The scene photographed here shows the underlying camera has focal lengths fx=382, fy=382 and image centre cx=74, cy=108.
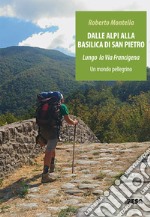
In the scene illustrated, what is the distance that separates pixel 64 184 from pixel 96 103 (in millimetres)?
72845

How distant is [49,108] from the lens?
275 inches

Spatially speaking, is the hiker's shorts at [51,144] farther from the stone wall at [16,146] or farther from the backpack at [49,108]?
the stone wall at [16,146]

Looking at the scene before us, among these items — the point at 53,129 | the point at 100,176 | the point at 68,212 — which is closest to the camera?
the point at 68,212

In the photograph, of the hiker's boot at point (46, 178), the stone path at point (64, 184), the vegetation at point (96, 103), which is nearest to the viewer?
the stone path at point (64, 184)

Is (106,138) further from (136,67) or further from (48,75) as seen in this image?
(48,75)

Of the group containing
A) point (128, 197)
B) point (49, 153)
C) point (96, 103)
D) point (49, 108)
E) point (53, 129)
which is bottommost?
point (128, 197)

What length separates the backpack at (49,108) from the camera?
275 inches

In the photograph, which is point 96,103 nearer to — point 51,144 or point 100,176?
point 51,144

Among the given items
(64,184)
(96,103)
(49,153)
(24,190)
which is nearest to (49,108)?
(49,153)

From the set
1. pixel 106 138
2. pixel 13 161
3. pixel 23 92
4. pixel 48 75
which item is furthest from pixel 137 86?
pixel 13 161

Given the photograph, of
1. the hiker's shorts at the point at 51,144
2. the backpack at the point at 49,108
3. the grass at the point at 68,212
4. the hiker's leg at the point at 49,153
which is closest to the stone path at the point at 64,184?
the grass at the point at 68,212

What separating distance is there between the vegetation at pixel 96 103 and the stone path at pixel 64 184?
928 cm

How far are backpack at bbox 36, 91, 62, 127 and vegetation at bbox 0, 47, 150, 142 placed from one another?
35.1 ft

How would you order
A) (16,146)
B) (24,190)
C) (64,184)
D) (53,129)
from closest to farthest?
(24,190) < (64,184) < (53,129) < (16,146)
